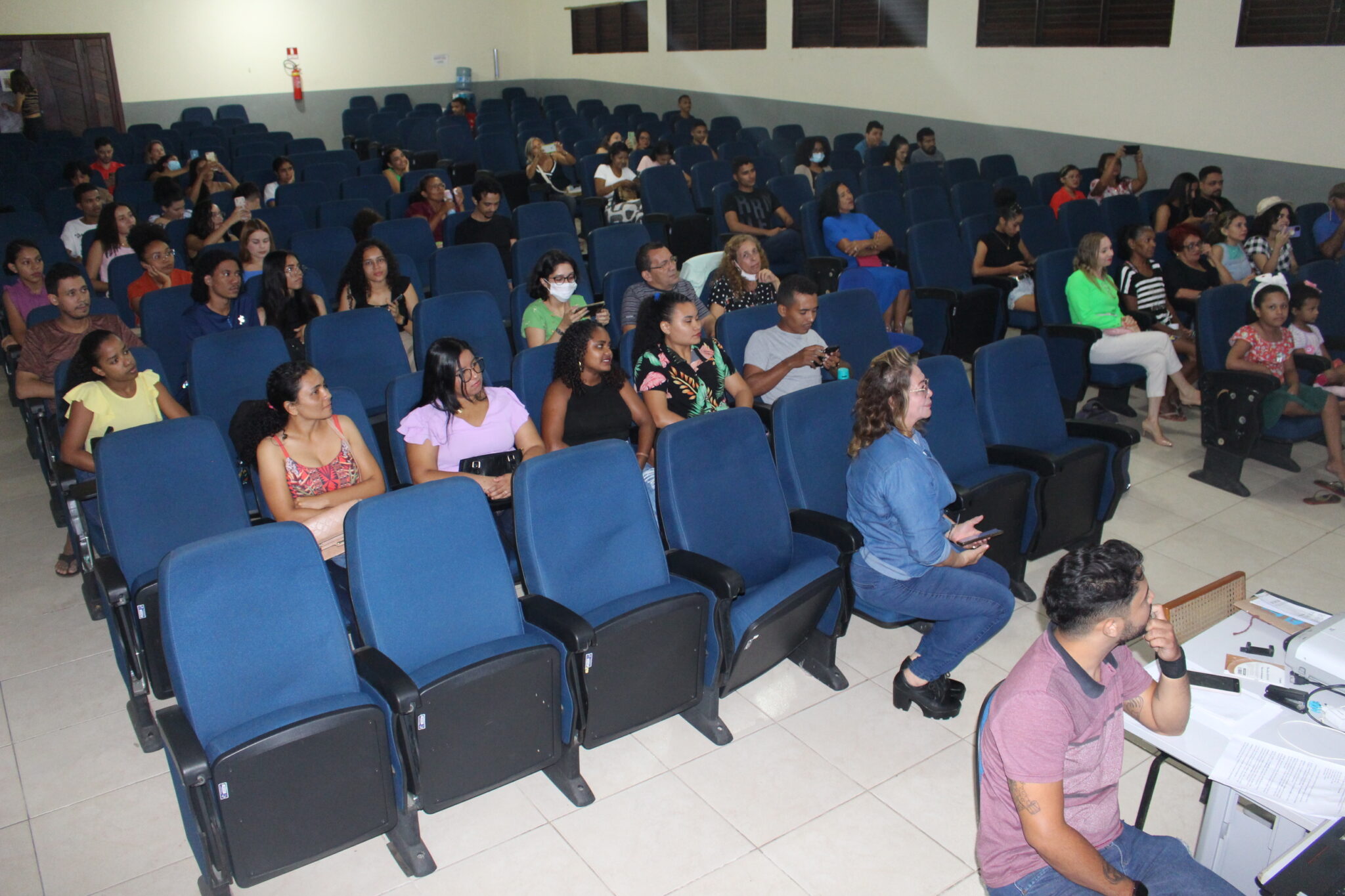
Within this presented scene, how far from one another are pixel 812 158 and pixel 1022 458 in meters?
6.00

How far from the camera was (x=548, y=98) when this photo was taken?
48.7 ft

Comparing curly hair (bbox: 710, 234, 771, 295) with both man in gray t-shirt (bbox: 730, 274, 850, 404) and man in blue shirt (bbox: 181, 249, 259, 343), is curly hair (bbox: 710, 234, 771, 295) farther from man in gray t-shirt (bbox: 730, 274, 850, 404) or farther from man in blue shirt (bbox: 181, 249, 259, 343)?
man in blue shirt (bbox: 181, 249, 259, 343)

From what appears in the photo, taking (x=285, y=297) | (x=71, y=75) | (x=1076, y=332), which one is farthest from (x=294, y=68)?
(x=1076, y=332)

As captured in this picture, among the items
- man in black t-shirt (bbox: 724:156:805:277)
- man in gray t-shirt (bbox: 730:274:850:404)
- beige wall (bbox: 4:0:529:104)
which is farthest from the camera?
beige wall (bbox: 4:0:529:104)

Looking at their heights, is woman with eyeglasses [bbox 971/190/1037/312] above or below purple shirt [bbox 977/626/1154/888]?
above

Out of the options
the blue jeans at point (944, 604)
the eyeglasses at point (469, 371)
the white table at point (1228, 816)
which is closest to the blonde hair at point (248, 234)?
the eyeglasses at point (469, 371)

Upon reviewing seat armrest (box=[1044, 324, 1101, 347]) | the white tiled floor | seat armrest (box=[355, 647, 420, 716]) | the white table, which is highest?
seat armrest (box=[1044, 324, 1101, 347])

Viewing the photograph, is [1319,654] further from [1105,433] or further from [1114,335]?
[1114,335]

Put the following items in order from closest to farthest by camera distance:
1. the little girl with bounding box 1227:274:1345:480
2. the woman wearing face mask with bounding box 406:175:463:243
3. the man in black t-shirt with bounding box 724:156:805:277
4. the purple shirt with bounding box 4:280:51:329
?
the little girl with bounding box 1227:274:1345:480, the purple shirt with bounding box 4:280:51:329, the man in black t-shirt with bounding box 724:156:805:277, the woman wearing face mask with bounding box 406:175:463:243

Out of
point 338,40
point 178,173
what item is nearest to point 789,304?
point 178,173

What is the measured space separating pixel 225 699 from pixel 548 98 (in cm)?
A: 1384

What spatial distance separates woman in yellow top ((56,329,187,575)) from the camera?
141 inches

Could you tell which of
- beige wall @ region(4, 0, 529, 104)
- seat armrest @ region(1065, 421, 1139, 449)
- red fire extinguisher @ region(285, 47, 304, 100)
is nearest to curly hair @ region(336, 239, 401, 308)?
seat armrest @ region(1065, 421, 1139, 449)

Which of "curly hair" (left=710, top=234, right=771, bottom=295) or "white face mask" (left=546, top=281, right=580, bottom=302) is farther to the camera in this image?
"curly hair" (left=710, top=234, right=771, bottom=295)
